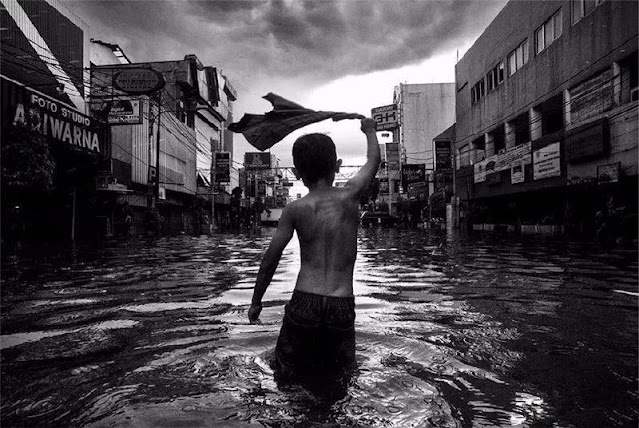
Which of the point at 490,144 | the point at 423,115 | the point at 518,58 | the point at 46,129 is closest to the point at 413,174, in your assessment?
the point at 490,144

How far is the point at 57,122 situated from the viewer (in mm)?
19031

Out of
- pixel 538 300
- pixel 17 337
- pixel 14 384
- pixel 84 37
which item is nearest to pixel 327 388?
pixel 14 384

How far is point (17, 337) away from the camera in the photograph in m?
3.66

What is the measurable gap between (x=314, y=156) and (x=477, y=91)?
122 ft

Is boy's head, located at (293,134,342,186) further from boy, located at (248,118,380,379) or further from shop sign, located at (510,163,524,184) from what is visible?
shop sign, located at (510,163,524,184)

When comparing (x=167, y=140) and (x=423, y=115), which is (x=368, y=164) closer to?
(x=167, y=140)

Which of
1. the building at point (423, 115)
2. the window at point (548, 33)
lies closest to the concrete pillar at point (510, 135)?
the window at point (548, 33)

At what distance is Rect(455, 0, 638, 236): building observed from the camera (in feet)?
64.1

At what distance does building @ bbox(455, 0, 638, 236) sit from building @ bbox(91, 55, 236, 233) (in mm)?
20685

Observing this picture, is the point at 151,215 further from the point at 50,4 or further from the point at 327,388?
the point at 327,388

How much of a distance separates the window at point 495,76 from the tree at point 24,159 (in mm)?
27747

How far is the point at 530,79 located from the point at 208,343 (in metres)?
28.8

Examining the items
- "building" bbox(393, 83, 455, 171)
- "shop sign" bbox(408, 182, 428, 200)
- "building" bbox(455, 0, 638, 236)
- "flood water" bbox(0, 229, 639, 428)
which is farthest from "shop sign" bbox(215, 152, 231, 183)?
"flood water" bbox(0, 229, 639, 428)

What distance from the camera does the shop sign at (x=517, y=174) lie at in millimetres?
27922
